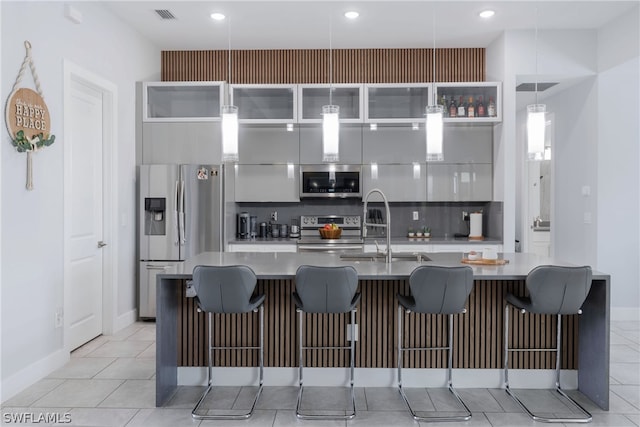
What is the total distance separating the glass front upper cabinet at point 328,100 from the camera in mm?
5266

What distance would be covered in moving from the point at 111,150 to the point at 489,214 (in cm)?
414

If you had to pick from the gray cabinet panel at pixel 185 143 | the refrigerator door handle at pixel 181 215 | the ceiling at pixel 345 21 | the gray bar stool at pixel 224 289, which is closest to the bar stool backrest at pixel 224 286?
the gray bar stool at pixel 224 289

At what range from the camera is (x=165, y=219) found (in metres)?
4.97

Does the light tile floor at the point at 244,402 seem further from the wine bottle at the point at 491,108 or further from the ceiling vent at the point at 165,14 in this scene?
the ceiling vent at the point at 165,14

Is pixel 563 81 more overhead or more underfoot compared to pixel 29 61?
more overhead

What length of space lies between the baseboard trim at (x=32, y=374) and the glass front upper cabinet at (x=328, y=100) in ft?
10.5

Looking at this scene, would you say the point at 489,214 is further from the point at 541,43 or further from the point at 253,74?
the point at 253,74

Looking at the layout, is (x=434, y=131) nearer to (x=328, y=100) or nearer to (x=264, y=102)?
(x=328, y=100)

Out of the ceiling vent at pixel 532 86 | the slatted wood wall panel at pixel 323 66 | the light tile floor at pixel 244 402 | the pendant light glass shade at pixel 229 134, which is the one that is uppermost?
the slatted wood wall panel at pixel 323 66

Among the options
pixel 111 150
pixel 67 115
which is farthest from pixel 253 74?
pixel 67 115

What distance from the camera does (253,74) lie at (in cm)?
566

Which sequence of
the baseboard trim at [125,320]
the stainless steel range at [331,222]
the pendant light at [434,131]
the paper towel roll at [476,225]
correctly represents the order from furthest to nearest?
the stainless steel range at [331,222] < the paper towel roll at [476,225] < the baseboard trim at [125,320] < the pendant light at [434,131]

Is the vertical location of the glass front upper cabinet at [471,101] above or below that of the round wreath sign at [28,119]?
above

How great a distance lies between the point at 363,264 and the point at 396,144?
2.54 meters
